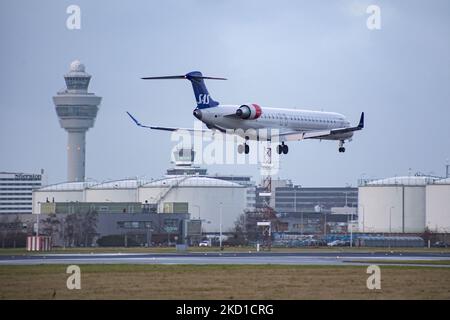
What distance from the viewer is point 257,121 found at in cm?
12812

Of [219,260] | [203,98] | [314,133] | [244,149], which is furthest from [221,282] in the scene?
[314,133]

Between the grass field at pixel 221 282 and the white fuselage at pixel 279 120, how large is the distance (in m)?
37.5

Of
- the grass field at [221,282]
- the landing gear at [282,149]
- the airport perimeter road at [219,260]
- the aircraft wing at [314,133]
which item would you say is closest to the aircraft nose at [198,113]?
the aircraft wing at [314,133]

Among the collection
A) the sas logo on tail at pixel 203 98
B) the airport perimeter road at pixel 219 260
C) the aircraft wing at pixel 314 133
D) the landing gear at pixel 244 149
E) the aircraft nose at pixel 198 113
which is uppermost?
the sas logo on tail at pixel 203 98

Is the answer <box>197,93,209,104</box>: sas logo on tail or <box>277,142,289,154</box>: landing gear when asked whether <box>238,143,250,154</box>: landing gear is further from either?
<box>197,93,209,104</box>: sas logo on tail

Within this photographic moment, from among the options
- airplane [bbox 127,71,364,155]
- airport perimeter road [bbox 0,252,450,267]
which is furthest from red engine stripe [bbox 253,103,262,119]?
airport perimeter road [bbox 0,252,450,267]

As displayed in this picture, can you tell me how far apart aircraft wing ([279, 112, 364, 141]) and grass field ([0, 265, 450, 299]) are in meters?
43.3

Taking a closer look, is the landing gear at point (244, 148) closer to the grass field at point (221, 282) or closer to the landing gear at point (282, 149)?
the landing gear at point (282, 149)

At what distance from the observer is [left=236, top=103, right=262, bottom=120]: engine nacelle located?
411ft

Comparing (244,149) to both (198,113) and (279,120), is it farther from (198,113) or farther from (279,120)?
(198,113)

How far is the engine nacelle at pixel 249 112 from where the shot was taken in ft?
411

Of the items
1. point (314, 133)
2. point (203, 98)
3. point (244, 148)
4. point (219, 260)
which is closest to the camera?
point (219, 260)

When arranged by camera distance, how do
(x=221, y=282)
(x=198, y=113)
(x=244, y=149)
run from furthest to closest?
(x=244, y=149) → (x=198, y=113) → (x=221, y=282)

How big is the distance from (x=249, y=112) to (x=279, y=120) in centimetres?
645
